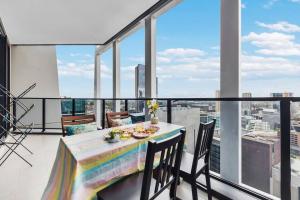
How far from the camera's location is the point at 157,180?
4.20 ft

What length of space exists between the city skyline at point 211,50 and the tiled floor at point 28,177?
5.08 ft

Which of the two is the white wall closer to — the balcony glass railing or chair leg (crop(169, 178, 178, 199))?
the balcony glass railing

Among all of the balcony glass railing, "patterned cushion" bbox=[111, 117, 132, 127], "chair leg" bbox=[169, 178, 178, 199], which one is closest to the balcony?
the balcony glass railing

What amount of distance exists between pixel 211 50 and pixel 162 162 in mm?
2377

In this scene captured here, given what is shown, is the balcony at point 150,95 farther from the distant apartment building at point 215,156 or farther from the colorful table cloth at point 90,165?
the colorful table cloth at point 90,165

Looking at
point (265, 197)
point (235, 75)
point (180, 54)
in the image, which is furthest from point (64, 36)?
point (265, 197)

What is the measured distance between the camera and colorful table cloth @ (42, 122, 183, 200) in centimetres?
135

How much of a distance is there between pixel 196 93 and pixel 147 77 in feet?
5.79

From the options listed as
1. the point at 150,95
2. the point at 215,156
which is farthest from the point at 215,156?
the point at 150,95

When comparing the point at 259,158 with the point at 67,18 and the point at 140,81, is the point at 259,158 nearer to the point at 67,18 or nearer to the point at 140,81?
the point at 140,81

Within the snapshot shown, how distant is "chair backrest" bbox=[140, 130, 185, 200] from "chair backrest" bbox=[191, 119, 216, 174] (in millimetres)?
339

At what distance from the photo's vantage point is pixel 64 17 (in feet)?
14.1

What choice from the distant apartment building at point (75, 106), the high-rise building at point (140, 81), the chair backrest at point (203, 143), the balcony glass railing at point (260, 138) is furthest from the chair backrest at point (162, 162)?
the distant apartment building at point (75, 106)

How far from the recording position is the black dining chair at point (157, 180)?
3.61 ft
